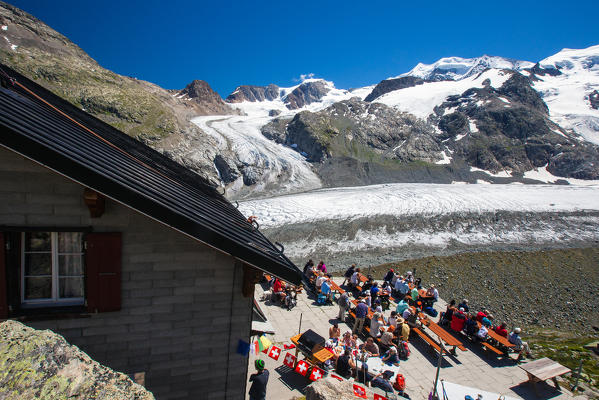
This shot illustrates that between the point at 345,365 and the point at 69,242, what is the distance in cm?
801

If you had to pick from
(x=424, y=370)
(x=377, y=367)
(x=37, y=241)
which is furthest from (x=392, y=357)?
(x=37, y=241)

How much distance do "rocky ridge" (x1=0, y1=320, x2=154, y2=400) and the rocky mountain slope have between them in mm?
46944

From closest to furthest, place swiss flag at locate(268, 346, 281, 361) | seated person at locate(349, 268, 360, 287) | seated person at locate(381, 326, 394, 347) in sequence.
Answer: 1. swiss flag at locate(268, 346, 281, 361)
2. seated person at locate(381, 326, 394, 347)
3. seated person at locate(349, 268, 360, 287)

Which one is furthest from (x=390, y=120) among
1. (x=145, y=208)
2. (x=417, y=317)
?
(x=145, y=208)

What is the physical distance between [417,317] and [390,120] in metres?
86.0

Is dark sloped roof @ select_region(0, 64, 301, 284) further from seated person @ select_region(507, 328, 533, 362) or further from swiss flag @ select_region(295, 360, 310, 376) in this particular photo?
seated person @ select_region(507, 328, 533, 362)

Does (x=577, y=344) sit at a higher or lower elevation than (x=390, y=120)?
lower

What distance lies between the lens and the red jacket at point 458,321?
12.6m

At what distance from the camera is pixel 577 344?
13766 millimetres

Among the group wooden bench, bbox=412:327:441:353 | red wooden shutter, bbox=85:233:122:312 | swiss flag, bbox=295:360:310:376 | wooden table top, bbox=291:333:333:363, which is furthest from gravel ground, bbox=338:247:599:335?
red wooden shutter, bbox=85:233:122:312

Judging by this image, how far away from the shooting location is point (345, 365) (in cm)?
947

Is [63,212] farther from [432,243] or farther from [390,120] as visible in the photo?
[390,120]

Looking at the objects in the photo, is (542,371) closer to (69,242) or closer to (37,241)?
(69,242)

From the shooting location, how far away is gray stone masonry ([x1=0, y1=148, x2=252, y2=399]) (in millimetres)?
4559
